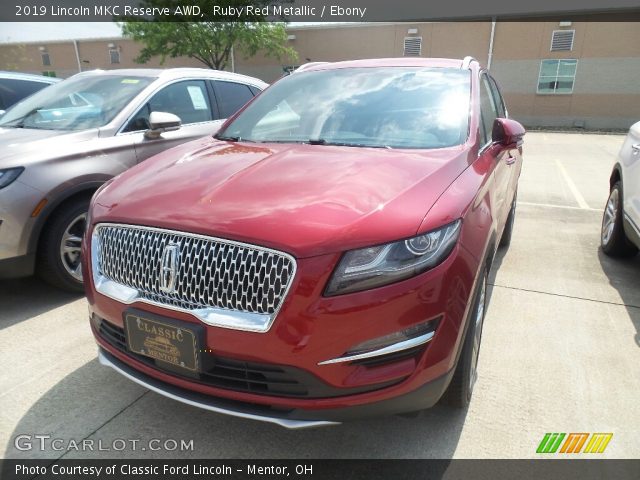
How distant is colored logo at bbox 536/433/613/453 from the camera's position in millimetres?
2160

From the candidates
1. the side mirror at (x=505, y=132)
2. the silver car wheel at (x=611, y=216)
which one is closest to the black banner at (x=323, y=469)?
the side mirror at (x=505, y=132)

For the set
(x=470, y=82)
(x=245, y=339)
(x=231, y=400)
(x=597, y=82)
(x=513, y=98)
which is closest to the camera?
(x=245, y=339)

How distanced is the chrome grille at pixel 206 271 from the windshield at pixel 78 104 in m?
2.47

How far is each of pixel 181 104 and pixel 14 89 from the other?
3.27m

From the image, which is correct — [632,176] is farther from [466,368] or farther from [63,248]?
[63,248]

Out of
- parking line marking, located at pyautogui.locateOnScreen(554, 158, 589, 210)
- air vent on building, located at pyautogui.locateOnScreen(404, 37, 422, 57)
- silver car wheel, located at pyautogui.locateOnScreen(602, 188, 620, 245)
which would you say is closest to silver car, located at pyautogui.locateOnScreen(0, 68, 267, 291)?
silver car wheel, located at pyautogui.locateOnScreen(602, 188, 620, 245)

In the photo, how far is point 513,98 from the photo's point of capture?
85.4ft

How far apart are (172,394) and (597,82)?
2854 cm

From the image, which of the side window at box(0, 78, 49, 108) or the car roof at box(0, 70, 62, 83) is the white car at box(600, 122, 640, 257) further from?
the side window at box(0, 78, 49, 108)

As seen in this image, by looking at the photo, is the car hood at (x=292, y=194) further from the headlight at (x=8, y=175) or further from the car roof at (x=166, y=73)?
the car roof at (x=166, y=73)

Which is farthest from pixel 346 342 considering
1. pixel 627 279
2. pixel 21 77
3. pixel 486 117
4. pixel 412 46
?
pixel 412 46

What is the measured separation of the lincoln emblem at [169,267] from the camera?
71.1 inches

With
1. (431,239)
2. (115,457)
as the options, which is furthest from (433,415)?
(115,457)

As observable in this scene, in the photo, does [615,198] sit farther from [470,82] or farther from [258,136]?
[258,136]
